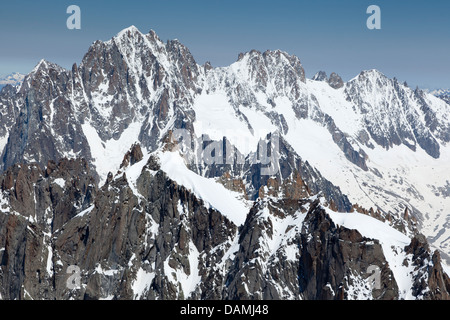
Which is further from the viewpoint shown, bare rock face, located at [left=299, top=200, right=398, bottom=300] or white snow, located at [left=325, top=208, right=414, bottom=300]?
white snow, located at [left=325, top=208, right=414, bottom=300]

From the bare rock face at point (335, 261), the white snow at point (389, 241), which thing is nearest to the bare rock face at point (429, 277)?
the white snow at point (389, 241)

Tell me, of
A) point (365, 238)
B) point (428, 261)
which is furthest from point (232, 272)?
point (428, 261)

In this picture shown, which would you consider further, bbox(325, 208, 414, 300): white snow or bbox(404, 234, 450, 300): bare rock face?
bbox(325, 208, 414, 300): white snow

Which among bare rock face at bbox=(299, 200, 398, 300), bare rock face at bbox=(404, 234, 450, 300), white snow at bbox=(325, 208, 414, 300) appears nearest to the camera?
bare rock face at bbox=(404, 234, 450, 300)

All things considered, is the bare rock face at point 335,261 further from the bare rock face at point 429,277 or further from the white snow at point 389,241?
the bare rock face at point 429,277

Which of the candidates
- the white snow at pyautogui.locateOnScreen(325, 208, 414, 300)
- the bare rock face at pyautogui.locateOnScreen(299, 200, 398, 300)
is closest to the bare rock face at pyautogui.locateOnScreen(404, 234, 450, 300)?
the white snow at pyautogui.locateOnScreen(325, 208, 414, 300)

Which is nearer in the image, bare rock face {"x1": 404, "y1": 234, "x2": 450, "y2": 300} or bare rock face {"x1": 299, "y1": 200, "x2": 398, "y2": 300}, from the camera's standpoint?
bare rock face {"x1": 404, "y1": 234, "x2": 450, "y2": 300}

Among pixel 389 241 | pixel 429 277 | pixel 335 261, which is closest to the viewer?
pixel 429 277

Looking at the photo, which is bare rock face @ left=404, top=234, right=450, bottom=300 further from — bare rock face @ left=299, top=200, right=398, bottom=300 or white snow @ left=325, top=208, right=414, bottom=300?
bare rock face @ left=299, top=200, right=398, bottom=300

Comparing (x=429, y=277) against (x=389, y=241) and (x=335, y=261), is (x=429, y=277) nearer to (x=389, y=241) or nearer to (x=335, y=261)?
(x=389, y=241)

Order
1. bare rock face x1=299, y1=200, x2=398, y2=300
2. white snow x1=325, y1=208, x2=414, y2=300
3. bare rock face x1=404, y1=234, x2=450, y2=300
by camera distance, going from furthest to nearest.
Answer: white snow x1=325, y1=208, x2=414, y2=300 → bare rock face x1=299, y1=200, x2=398, y2=300 → bare rock face x1=404, y1=234, x2=450, y2=300

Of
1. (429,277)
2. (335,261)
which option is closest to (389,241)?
(335,261)
